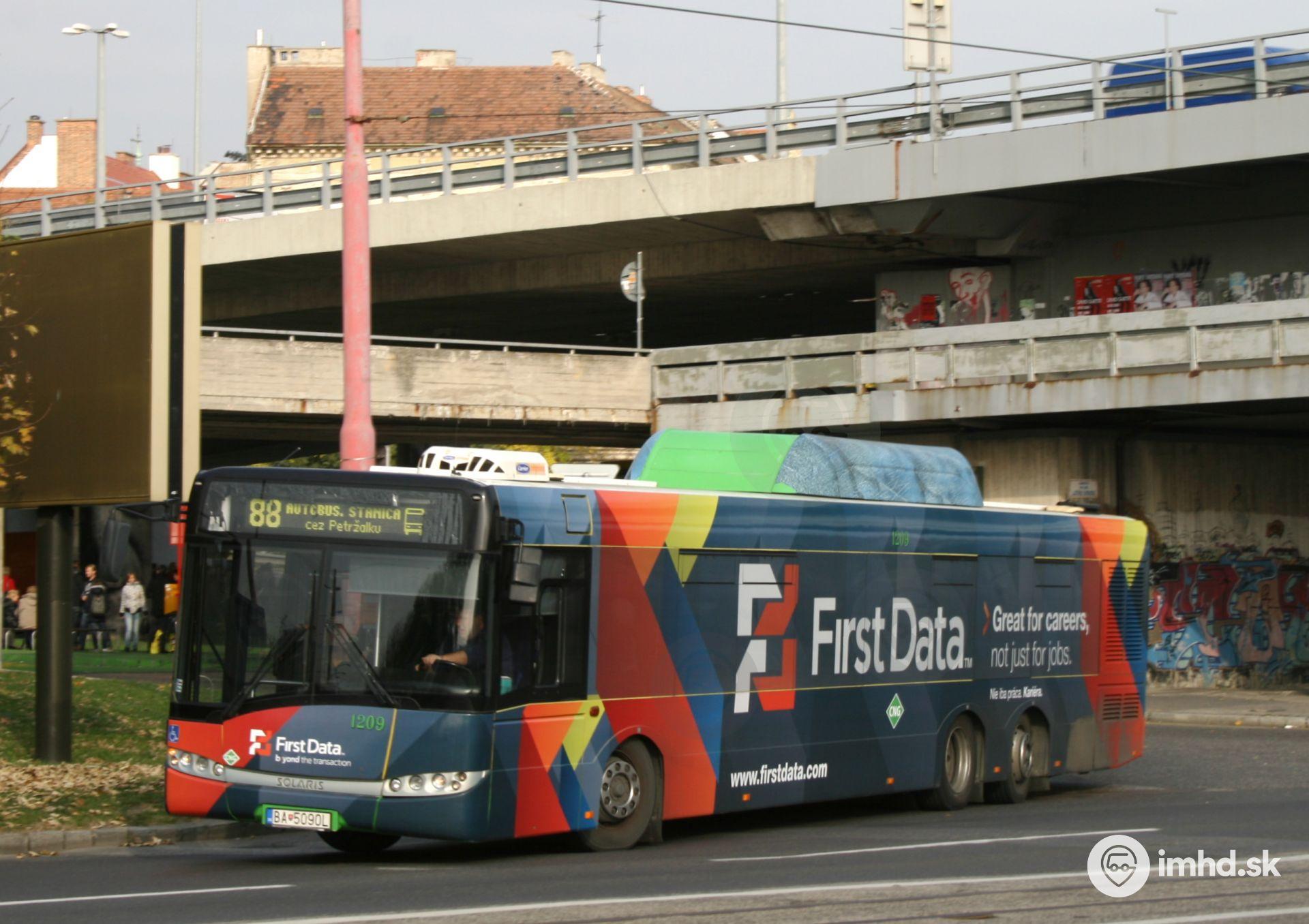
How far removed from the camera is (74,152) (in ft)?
308

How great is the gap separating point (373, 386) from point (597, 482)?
752 inches

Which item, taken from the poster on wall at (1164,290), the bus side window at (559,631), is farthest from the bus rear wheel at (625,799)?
the poster on wall at (1164,290)

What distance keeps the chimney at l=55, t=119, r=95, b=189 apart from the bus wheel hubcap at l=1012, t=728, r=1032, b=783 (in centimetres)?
8543

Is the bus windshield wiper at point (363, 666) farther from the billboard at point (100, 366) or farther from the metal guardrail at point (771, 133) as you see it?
the metal guardrail at point (771, 133)

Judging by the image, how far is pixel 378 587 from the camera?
10.9 m

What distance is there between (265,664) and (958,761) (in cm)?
689

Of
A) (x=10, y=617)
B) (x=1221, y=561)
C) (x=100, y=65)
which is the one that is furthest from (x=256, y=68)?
(x=1221, y=561)

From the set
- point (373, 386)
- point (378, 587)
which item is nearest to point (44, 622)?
point (378, 587)

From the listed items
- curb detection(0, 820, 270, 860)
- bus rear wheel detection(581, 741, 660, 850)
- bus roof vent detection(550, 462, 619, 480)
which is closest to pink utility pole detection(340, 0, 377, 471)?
bus roof vent detection(550, 462, 619, 480)

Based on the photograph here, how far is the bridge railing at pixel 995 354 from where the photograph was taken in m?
26.8

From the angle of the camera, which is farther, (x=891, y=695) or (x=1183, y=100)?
(x=1183, y=100)

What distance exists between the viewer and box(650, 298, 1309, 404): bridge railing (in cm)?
2680

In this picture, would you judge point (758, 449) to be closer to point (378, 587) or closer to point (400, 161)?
point (378, 587)

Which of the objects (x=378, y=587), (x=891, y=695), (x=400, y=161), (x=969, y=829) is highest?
(x=400, y=161)
